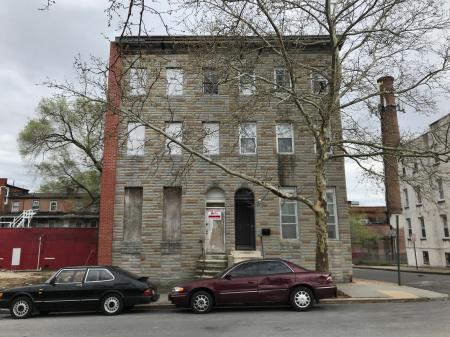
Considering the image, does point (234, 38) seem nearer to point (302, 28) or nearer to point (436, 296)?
point (302, 28)

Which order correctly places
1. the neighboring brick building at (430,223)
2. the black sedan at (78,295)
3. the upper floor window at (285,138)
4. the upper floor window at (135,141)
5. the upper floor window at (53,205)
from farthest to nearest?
the upper floor window at (53,205), the neighboring brick building at (430,223), the upper floor window at (285,138), the upper floor window at (135,141), the black sedan at (78,295)

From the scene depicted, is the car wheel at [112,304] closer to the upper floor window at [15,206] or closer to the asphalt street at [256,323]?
the asphalt street at [256,323]

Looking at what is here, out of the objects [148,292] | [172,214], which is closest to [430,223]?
[172,214]

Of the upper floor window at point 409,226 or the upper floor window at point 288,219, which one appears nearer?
the upper floor window at point 288,219

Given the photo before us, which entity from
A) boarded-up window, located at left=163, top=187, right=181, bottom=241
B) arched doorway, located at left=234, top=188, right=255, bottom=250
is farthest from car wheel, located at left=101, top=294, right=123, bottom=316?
arched doorway, located at left=234, top=188, right=255, bottom=250

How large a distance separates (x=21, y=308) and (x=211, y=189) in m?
9.58

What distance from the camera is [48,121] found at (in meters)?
33.1

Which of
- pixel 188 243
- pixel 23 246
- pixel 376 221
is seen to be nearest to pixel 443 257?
pixel 188 243

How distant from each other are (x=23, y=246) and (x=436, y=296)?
2527 centimetres

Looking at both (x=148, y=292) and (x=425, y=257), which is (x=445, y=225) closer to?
(x=425, y=257)

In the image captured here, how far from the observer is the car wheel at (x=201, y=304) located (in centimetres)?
1193

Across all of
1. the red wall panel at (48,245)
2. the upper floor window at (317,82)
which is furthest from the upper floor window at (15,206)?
the upper floor window at (317,82)

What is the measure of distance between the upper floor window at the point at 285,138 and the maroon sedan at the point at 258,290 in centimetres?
867

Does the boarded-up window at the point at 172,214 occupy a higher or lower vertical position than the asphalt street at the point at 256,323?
higher
